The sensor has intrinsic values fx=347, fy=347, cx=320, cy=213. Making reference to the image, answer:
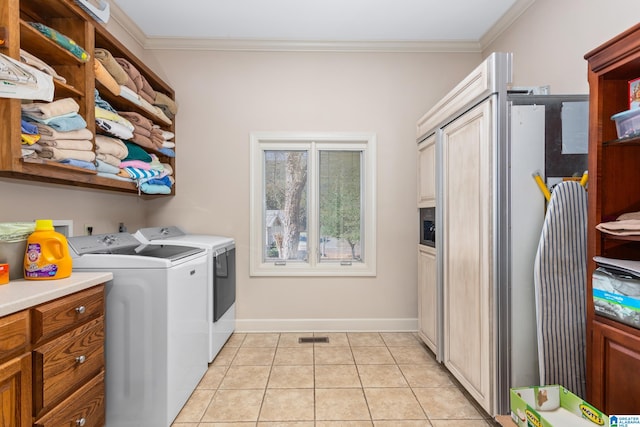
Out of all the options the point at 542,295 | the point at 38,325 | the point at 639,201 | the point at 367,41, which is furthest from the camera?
the point at 367,41

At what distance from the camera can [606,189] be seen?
4.83 feet

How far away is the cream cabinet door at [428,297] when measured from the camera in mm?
2666

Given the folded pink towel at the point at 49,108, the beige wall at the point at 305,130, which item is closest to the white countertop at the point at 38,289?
the folded pink towel at the point at 49,108

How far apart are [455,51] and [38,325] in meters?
3.73

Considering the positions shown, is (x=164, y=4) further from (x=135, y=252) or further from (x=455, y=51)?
(x=455, y=51)

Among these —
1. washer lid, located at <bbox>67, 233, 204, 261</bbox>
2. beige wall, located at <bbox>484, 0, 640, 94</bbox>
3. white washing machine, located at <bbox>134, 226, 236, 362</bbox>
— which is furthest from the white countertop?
beige wall, located at <bbox>484, 0, 640, 94</bbox>

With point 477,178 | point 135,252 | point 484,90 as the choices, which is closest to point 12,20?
point 135,252

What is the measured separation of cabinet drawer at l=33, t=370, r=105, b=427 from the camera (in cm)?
136

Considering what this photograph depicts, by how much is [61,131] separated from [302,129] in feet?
6.61

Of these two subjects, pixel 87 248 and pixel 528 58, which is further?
pixel 528 58

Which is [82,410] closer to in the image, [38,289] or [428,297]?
[38,289]

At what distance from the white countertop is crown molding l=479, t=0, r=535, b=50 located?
3348 millimetres

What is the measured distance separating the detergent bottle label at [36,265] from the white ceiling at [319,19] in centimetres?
213

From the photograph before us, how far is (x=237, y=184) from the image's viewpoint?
3357 mm
